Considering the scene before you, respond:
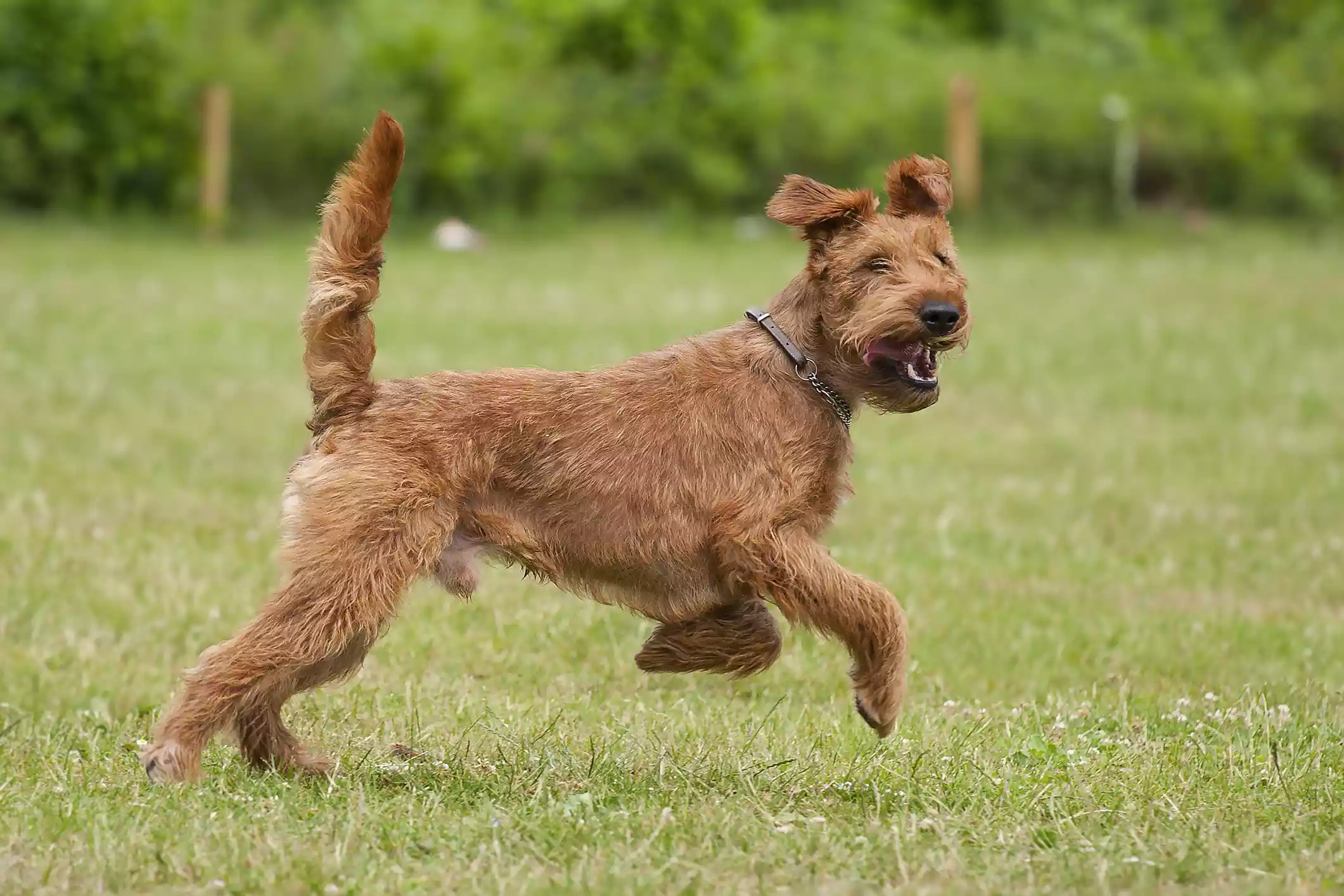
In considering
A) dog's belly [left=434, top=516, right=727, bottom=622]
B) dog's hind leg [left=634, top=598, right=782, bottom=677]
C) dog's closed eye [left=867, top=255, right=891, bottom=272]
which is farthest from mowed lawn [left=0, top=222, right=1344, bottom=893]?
dog's closed eye [left=867, top=255, right=891, bottom=272]

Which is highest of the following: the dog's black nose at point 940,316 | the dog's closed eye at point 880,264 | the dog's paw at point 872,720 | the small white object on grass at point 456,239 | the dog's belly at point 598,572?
the dog's closed eye at point 880,264

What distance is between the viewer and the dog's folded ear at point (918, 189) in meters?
5.50

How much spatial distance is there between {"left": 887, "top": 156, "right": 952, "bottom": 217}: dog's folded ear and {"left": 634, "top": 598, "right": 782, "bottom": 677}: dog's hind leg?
4.31ft

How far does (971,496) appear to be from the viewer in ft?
34.1

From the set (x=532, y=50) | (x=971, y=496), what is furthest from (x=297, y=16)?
(x=971, y=496)

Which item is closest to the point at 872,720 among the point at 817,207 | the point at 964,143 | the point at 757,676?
the point at 817,207

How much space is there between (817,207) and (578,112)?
20.9 m

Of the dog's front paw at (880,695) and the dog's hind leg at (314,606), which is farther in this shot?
the dog's front paw at (880,695)

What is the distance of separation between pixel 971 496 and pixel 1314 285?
10.6 metres

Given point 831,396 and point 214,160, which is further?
point 214,160

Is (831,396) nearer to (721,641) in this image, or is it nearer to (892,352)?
(892,352)

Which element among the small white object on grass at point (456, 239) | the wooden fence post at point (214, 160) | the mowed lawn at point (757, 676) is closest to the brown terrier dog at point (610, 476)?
the mowed lawn at point (757, 676)

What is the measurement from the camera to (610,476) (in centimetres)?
521

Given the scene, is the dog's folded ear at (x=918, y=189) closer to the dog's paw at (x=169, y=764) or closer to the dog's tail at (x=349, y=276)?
the dog's tail at (x=349, y=276)
